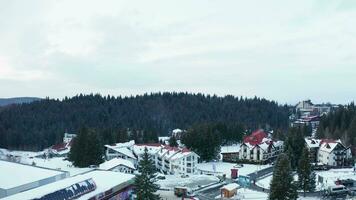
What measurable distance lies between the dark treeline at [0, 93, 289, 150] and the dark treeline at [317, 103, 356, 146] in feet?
73.3

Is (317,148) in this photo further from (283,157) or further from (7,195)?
(7,195)

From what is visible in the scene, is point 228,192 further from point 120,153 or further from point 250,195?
point 120,153

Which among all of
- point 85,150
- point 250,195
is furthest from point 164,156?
point 250,195

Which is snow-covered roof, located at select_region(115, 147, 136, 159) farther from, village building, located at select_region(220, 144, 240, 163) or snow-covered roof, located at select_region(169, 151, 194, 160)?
village building, located at select_region(220, 144, 240, 163)

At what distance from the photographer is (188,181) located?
47625mm

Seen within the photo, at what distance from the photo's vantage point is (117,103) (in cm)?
12631

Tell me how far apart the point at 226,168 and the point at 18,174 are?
30445 mm

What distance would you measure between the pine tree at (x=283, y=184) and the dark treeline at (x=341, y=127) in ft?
112

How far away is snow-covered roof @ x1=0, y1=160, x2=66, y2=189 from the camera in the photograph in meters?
29.0

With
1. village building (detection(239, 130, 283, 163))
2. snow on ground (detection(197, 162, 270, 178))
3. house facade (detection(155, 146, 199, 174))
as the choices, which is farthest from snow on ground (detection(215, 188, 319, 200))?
village building (detection(239, 130, 283, 163))

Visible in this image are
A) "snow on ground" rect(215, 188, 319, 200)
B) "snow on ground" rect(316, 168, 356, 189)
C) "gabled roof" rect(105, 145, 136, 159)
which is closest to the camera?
"snow on ground" rect(215, 188, 319, 200)

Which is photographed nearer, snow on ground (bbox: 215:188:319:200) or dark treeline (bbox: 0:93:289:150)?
snow on ground (bbox: 215:188:319:200)

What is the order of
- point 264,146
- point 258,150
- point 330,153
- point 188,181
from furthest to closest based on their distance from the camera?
point 264,146 < point 258,150 < point 330,153 < point 188,181

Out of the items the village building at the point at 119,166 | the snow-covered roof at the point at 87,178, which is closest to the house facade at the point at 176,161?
the village building at the point at 119,166
